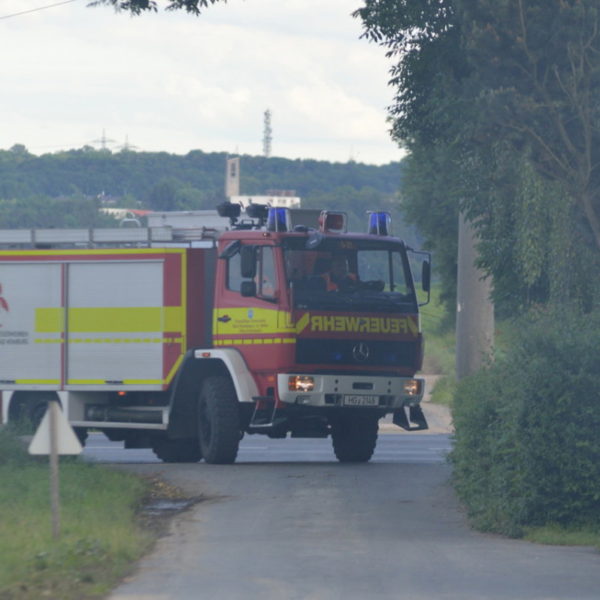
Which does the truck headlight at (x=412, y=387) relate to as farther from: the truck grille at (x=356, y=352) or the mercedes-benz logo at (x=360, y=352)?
the mercedes-benz logo at (x=360, y=352)

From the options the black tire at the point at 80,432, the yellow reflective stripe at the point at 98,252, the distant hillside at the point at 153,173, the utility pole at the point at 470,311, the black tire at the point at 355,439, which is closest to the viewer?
the yellow reflective stripe at the point at 98,252

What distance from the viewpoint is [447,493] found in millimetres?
15414

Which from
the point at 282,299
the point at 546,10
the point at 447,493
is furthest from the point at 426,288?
the point at 546,10

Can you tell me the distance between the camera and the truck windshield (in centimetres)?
1736

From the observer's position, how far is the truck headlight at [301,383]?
17.3 m

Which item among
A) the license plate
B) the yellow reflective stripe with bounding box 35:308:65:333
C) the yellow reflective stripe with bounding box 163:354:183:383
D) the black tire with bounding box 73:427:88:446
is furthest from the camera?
the black tire with bounding box 73:427:88:446

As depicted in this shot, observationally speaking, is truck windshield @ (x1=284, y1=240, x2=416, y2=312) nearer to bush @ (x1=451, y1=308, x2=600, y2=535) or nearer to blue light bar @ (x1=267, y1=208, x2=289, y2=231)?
blue light bar @ (x1=267, y1=208, x2=289, y2=231)

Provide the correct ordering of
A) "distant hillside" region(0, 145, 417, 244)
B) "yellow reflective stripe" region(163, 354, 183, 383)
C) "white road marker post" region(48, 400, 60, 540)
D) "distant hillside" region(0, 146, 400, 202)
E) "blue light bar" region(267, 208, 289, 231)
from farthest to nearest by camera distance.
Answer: "distant hillside" region(0, 146, 400, 202) < "distant hillside" region(0, 145, 417, 244) < "yellow reflective stripe" region(163, 354, 183, 383) < "blue light bar" region(267, 208, 289, 231) < "white road marker post" region(48, 400, 60, 540)

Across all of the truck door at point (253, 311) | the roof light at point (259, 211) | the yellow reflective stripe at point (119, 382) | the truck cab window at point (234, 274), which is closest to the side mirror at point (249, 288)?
the truck door at point (253, 311)

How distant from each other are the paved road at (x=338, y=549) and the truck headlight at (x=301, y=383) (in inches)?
41.9

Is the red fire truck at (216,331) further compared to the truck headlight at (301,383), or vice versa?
the red fire truck at (216,331)

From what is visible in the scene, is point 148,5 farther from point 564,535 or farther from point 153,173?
point 153,173

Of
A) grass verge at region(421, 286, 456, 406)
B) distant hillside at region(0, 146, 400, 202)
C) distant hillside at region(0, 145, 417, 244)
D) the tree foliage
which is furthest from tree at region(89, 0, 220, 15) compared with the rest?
distant hillside at region(0, 146, 400, 202)

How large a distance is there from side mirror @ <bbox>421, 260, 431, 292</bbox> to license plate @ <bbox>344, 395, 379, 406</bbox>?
1.76 meters
